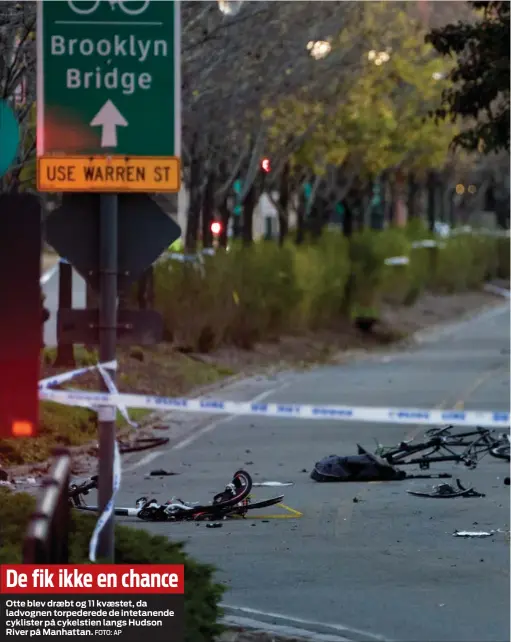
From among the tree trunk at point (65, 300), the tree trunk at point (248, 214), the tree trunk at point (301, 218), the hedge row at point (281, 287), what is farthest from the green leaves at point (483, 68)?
the tree trunk at point (301, 218)

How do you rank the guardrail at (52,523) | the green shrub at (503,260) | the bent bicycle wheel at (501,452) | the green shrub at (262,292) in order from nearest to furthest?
the guardrail at (52,523) < the bent bicycle wheel at (501,452) < the green shrub at (262,292) < the green shrub at (503,260)

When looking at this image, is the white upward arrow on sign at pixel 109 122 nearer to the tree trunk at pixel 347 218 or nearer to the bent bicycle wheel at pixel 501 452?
the bent bicycle wheel at pixel 501 452

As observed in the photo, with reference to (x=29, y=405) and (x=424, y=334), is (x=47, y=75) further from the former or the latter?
(x=424, y=334)

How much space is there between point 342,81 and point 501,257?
35204 millimetres

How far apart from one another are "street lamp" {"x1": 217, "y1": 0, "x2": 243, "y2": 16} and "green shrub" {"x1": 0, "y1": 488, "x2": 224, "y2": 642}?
11992 millimetres

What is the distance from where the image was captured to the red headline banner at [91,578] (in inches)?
288

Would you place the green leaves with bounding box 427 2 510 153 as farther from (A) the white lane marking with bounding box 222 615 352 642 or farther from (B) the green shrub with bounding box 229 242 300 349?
(A) the white lane marking with bounding box 222 615 352 642

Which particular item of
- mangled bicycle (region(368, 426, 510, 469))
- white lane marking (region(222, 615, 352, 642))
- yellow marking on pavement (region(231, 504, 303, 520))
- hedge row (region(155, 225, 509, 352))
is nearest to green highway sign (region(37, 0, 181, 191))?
white lane marking (region(222, 615, 352, 642))

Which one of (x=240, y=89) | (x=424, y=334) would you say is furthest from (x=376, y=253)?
(x=240, y=89)

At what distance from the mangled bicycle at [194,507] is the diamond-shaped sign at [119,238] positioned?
12.5 ft

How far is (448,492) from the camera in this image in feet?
45.4

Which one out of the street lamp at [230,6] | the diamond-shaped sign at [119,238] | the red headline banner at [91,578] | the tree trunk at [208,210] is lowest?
the red headline banner at [91,578]

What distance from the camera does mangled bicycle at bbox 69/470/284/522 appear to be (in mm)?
11898

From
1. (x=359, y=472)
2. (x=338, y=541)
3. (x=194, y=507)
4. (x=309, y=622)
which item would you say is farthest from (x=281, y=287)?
(x=309, y=622)
